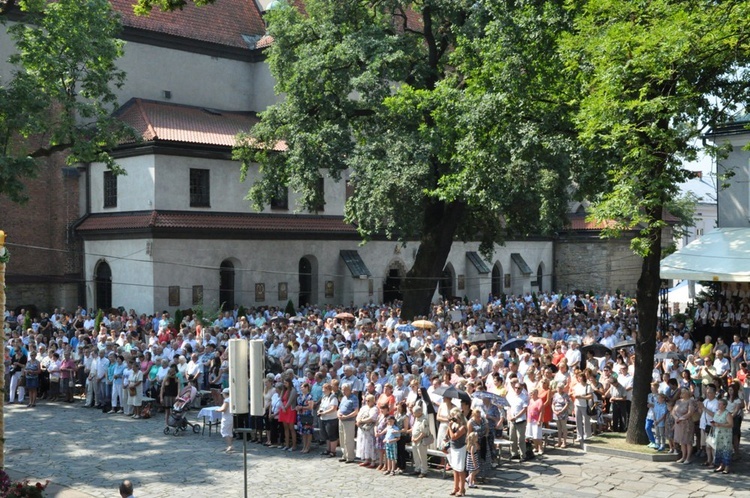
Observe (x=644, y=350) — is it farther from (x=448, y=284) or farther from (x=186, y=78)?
(x=448, y=284)

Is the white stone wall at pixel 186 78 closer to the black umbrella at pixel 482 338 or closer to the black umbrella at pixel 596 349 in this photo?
the black umbrella at pixel 482 338

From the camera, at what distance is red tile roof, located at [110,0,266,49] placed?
41.8 metres

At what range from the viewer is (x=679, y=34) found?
14.0 metres

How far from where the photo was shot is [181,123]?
39438 millimetres

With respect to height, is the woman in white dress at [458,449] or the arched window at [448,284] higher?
the arched window at [448,284]

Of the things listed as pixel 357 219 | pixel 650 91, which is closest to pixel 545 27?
pixel 650 91

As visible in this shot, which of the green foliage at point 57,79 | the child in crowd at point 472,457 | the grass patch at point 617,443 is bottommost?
the grass patch at point 617,443

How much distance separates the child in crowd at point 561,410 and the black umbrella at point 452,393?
2535 millimetres

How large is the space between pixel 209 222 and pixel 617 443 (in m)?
24.4

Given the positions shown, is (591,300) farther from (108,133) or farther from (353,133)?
(108,133)

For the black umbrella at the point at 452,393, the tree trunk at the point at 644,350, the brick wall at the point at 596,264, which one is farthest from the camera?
the brick wall at the point at 596,264

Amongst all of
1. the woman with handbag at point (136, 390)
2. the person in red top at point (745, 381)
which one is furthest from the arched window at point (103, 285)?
the person in red top at point (745, 381)

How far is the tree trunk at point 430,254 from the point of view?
3206 cm

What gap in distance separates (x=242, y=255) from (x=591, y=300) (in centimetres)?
1795
